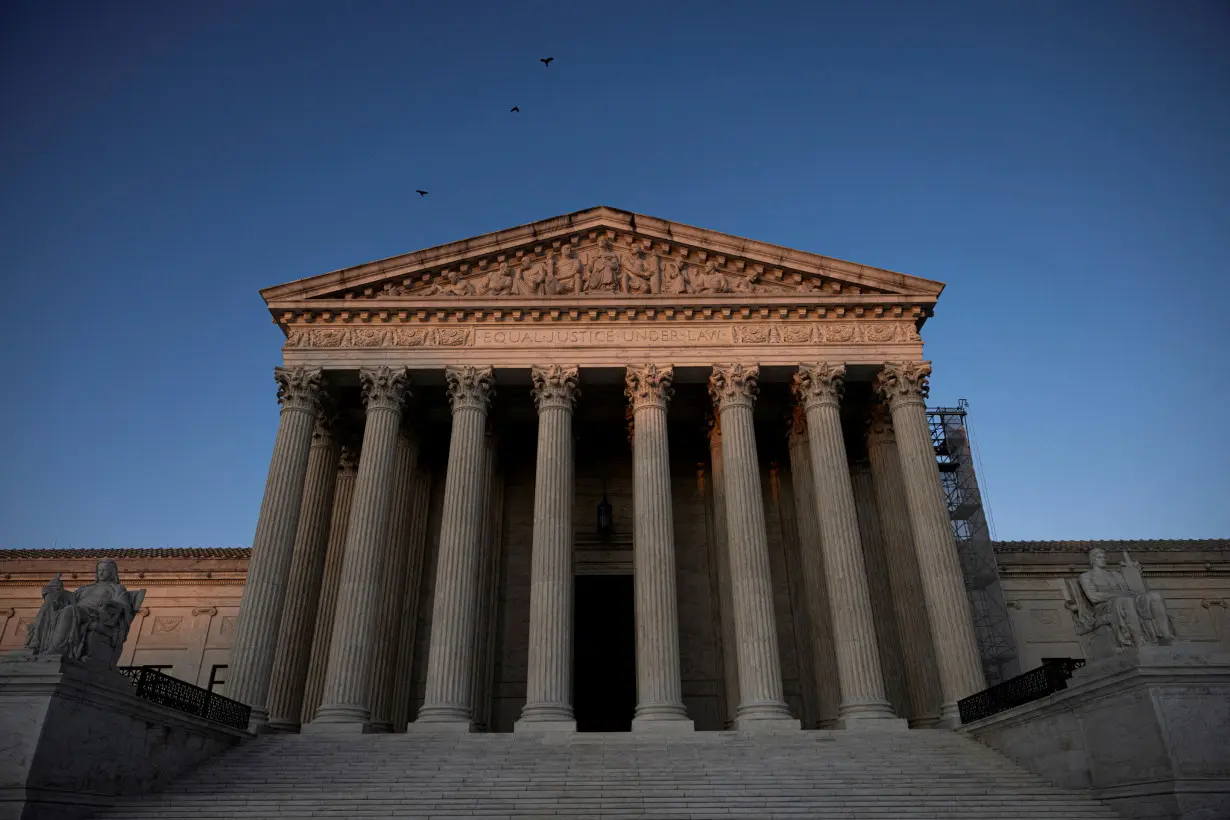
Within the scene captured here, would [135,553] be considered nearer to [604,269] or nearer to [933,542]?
[604,269]

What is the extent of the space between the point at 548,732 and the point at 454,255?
13524 millimetres

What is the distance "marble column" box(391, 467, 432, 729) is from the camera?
24625 millimetres

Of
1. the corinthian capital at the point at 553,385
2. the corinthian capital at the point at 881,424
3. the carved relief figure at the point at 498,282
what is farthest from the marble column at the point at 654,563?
the corinthian capital at the point at 881,424

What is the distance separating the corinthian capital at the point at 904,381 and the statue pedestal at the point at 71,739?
19.0 meters

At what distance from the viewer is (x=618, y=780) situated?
15578mm

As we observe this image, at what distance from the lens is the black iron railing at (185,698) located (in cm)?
1641

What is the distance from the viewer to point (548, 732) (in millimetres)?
19234

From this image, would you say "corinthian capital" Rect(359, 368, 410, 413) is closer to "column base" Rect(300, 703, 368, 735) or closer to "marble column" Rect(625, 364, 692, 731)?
"marble column" Rect(625, 364, 692, 731)

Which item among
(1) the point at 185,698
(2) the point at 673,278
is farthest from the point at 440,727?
(2) the point at 673,278

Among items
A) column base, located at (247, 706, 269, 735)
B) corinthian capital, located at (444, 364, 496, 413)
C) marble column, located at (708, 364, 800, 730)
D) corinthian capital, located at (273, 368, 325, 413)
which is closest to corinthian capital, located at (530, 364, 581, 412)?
corinthian capital, located at (444, 364, 496, 413)

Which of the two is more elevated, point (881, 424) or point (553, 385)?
point (553, 385)

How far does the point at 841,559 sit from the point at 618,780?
353 inches

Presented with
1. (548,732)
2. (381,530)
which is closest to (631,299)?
(381,530)

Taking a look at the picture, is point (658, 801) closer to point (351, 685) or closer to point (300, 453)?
point (351, 685)
